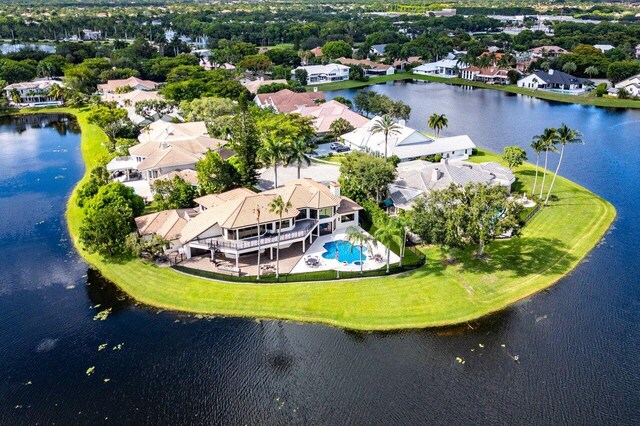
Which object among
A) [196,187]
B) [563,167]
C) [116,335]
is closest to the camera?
[116,335]

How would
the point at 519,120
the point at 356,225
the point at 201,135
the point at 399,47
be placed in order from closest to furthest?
the point at 356,225 → the point at 201,135 → the point at 519,120 → the point at 399,47

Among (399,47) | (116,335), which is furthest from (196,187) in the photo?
(399,47)

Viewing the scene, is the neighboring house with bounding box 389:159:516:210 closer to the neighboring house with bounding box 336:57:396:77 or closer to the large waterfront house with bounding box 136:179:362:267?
the large waterfront house with bounding box 136:179:362:267

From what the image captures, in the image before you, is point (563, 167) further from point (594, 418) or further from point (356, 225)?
point (594, 418)

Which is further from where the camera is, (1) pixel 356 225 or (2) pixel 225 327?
(1) pixel 356 225

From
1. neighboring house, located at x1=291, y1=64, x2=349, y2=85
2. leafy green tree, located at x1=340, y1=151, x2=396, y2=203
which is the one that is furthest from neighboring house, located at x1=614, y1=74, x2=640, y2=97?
leafy green tree, located at x1=340, y1=151, x2=396, y2=203

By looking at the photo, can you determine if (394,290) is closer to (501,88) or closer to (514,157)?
(514,157)

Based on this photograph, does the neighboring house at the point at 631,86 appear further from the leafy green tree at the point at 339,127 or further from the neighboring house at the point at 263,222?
the neighboring house at the point at 263,222
